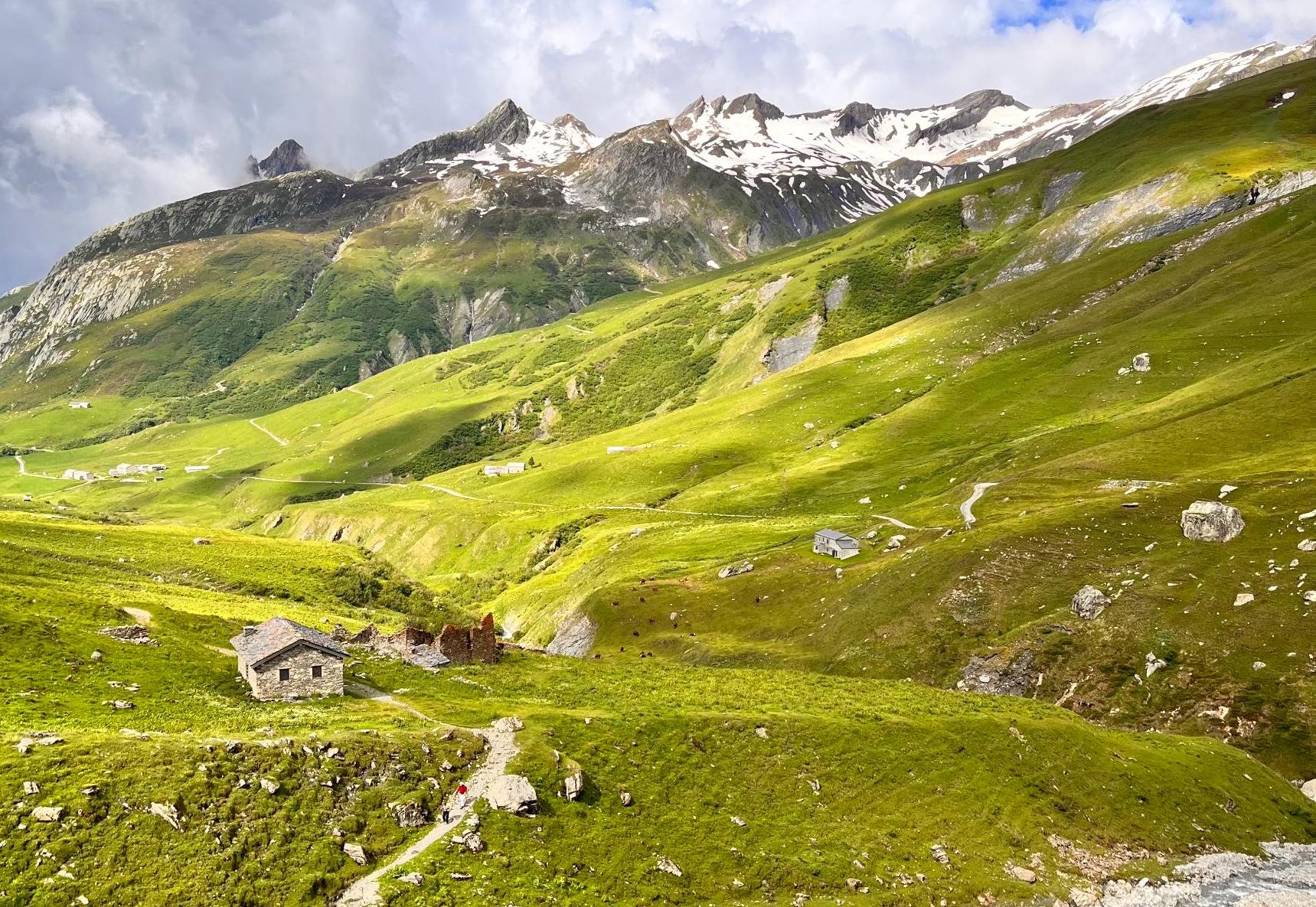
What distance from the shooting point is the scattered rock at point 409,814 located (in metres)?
32.2

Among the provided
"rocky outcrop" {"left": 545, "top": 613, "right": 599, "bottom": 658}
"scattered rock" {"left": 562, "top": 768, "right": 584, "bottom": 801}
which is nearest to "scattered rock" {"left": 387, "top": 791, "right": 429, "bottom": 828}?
"scattered rock" {"left": 562, "top": 768, "right": 584, "bottom": 801}

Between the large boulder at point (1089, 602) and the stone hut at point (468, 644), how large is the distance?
156 feet

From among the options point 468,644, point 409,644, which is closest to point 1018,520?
point 468,644

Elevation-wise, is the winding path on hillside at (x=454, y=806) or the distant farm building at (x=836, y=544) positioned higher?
the winding path on hillside at (x=454, y=806)

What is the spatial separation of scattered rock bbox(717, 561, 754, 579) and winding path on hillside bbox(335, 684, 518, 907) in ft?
202

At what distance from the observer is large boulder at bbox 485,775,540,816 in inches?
1319

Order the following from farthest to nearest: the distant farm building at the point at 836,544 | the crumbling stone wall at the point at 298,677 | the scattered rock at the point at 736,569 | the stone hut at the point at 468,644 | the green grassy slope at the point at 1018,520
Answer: the scattered rock at the point at 736,569 → the distant farm building at the point at 836,544 → the green grassy slope at the point at 1018,520 → the stone hut at the point at 468,644 → the crumbling stone wall at the point at 298,677

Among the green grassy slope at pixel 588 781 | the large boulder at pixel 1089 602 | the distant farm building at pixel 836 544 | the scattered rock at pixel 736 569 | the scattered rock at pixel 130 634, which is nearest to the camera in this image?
the green grassy slope at pixel 588 781

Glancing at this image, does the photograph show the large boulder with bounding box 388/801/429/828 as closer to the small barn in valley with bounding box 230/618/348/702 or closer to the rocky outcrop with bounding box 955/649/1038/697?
the small barn in valley with bounding box 230/618/348/702

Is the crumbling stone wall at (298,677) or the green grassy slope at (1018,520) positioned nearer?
the crumbling stone wall at (298,677)

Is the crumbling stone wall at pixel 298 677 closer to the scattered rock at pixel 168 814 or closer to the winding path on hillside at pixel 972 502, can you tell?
the scattered rock at pixel 168 814

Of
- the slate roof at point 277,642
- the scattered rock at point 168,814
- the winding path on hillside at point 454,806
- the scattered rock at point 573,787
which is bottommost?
the scattered rock at point 573,787

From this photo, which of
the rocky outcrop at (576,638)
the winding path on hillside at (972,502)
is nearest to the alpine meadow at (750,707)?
the rocky outcrop at (576,638)

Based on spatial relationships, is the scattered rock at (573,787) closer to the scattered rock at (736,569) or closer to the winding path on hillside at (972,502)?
the scattered rock at (736,569)
